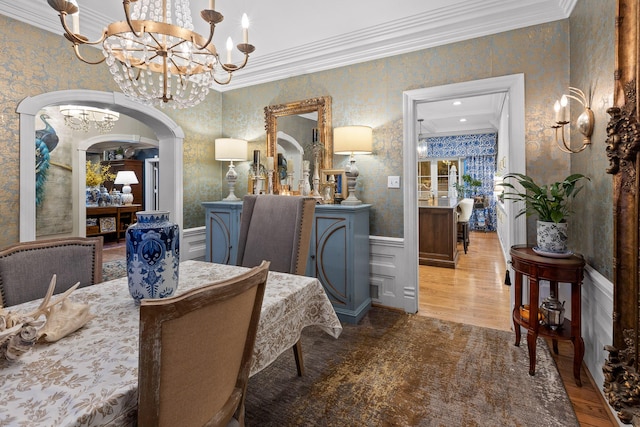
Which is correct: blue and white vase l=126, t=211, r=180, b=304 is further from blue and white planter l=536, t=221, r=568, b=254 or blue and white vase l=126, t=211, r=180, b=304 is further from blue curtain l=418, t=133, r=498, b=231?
blue curtain l=418, t=133, r=498, b=231

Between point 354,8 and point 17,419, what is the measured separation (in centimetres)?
301

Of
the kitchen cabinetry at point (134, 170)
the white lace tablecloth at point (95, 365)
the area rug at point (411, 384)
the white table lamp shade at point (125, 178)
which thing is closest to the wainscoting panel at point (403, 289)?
the area rug at point (411, 384)

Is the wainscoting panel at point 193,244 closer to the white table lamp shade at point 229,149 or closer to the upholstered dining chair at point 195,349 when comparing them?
the white table lamp shade at point 229,149

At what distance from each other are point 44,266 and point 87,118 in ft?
14.6

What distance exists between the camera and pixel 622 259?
134cm

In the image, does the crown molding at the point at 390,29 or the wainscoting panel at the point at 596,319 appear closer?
the wainscoting panel at the point at 596,319

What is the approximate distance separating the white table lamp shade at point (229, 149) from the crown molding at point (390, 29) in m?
0.89

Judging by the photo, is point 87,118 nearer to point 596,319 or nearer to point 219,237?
point 219,237

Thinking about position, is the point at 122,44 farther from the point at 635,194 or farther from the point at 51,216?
the point at 51,216

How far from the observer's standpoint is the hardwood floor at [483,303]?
5.68ft

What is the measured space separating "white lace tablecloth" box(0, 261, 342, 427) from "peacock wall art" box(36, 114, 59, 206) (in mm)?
4390

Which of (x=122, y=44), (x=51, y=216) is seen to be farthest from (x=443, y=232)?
(x=51, y=216)

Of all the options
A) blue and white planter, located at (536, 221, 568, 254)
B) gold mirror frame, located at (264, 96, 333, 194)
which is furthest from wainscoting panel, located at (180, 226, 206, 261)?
blue and white planter, located at (536, 221, 568, 254)

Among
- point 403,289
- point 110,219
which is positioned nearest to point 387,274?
point 403,289
